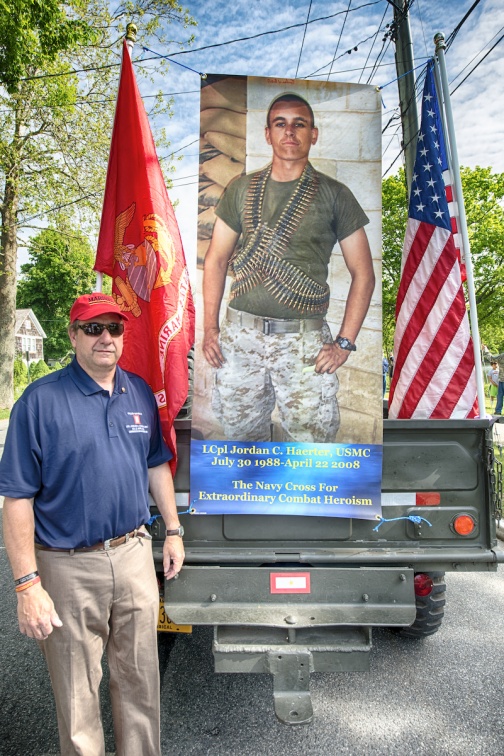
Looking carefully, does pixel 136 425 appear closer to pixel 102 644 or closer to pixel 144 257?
pixel 102 644

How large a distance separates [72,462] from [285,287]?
1513 mm

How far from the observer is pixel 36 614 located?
2123 millimetres

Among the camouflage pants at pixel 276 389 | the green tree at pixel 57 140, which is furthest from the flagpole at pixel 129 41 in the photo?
the green tree at pixel 57 140

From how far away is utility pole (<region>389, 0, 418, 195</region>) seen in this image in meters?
6.71

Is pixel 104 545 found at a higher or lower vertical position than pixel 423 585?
higher

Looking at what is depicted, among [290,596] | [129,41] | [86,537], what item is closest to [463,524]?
[290,596]

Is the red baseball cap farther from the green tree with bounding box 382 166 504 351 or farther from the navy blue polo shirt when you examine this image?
the green tree with bounding box 382 166 504 351

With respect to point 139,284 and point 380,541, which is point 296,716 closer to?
point 380,541

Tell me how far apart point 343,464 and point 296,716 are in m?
1.25

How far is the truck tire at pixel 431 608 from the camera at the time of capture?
347cm

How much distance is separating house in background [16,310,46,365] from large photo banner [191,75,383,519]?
203ft

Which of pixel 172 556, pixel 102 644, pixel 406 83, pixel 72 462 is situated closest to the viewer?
pixel 72 462

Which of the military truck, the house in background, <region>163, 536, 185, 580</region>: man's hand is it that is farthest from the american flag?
the house in background

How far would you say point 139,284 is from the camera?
3357 mm
